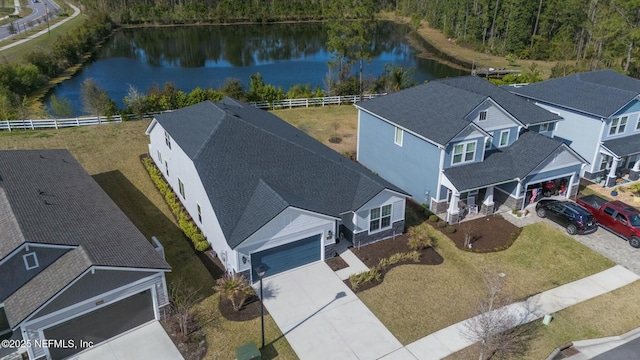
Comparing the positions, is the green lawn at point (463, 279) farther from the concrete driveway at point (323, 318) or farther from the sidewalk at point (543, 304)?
the concrete driveway at point (323, 318)

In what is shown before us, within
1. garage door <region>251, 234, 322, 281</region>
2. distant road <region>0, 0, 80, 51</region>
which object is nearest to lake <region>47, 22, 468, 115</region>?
distant road <region>0, 0, 80, 51</region>

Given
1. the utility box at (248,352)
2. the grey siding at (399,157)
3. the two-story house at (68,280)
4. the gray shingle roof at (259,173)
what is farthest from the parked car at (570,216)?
the two-story house at (68,280)

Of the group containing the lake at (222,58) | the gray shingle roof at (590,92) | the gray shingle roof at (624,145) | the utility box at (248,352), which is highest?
the gray shingle roof at (590,92)

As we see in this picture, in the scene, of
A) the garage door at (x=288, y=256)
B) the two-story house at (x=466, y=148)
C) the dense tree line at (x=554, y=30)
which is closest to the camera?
the garage door at (x=288, y=256)

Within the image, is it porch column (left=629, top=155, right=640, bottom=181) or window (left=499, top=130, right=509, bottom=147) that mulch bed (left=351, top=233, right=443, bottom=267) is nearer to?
window (left=499, top=130, right=509, bottom=147)

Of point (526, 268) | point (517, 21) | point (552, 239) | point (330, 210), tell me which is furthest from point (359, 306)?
point (517, 21)

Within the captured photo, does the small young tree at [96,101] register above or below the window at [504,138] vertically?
below

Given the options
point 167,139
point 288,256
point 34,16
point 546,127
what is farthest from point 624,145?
point 34,16
